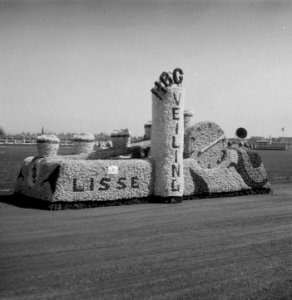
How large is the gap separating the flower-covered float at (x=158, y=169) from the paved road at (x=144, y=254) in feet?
3.24

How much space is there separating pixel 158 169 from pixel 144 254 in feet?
22.2

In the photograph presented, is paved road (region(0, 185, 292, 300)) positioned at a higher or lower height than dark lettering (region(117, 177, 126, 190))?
lower

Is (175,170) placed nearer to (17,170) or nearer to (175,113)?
(175,113)

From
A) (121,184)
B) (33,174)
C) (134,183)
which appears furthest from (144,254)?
(33,174)

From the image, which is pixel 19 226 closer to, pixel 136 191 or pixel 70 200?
pixel 70 200

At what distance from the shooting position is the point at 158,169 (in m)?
14.4

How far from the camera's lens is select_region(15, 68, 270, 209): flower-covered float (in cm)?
1293

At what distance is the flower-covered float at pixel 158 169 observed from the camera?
12930 mm

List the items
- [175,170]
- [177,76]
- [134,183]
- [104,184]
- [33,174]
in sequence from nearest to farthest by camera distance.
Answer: [104,184]
[134,183]
[33,174]
[175,170]
[177,76]

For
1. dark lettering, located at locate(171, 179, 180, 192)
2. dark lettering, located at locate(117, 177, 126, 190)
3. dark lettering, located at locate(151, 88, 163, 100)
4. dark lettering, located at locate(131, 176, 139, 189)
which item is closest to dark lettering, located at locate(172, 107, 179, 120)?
dark lettering, located at locate(151, 88, 163, 100)

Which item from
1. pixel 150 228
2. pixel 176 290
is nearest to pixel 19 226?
pixel 150 228

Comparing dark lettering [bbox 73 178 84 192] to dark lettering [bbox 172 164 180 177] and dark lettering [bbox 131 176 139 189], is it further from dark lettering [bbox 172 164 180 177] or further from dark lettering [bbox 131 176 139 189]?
dark lettering [bbox 172 164 180 177]

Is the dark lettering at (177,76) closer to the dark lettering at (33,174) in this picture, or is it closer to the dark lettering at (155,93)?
the dark lettering at (155,93)

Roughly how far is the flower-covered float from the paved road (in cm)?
99
